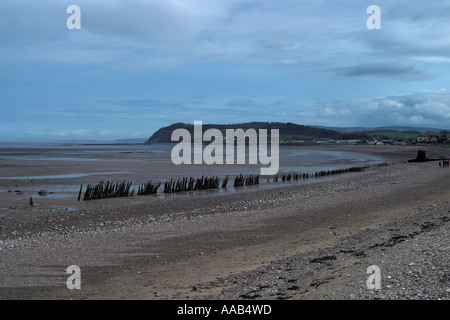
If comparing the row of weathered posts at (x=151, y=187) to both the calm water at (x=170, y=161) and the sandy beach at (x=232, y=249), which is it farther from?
the calm water at (x=170, y=161)

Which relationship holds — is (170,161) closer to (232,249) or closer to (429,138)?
(232,249)

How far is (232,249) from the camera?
31.3 ft

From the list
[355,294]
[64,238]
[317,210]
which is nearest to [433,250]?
[355,294]

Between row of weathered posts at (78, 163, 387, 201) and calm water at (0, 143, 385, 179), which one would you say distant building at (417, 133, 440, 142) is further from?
row of weathered posts at (78, 163, 387, 201)

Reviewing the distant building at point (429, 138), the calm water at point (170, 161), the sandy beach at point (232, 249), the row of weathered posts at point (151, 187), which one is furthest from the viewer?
the distant building at point (429, 138)

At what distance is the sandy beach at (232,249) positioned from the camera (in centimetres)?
624

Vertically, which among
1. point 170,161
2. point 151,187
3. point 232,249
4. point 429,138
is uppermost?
point 429,138

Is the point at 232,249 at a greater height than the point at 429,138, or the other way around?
the point at 429,138

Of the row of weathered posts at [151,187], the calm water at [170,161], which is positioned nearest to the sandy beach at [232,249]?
the row of weathered posts at [151,187]

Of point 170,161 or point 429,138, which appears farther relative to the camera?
point 429,138

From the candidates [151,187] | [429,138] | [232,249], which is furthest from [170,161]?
A: [429,138]

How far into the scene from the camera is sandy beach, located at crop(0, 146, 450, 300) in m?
6.24

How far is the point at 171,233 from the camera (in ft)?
37.2
